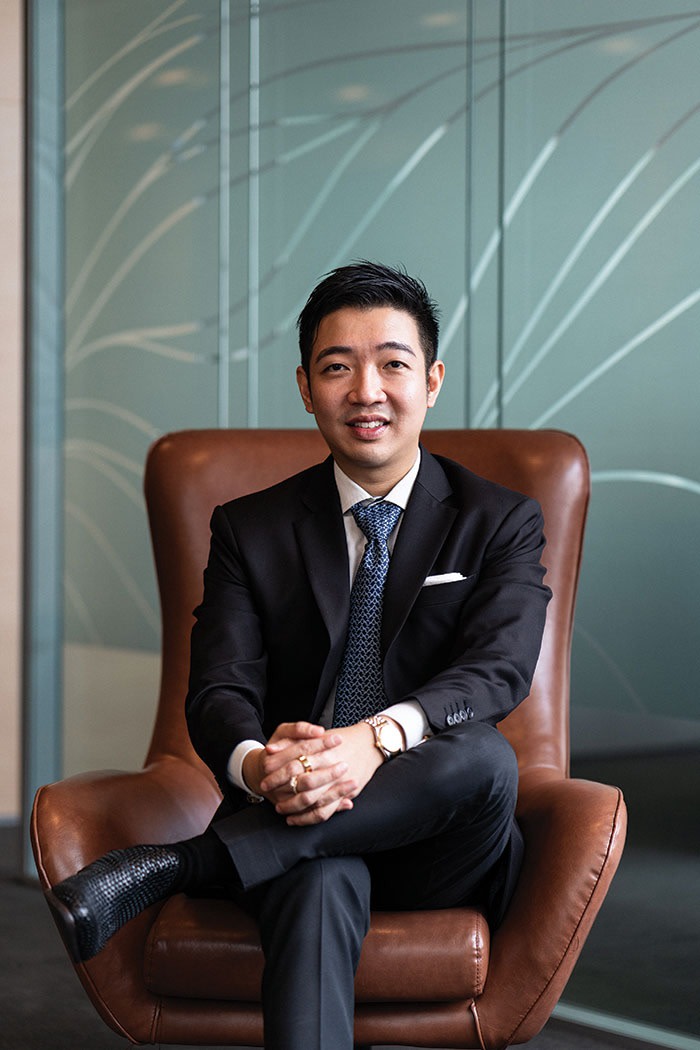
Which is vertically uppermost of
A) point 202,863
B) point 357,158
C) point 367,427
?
point 357,158

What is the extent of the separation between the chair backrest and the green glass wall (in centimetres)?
41

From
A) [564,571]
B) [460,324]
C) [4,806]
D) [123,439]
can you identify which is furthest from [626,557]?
[4,806]

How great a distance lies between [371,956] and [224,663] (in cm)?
50

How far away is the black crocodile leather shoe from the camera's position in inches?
63.1

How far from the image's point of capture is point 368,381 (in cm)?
197

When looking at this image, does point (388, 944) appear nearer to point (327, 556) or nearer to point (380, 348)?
point (327, 556)

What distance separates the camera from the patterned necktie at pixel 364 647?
2.00 metres

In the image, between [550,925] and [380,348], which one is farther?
[380,348]

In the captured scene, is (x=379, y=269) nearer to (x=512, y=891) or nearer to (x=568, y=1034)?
(x=512, y=891)

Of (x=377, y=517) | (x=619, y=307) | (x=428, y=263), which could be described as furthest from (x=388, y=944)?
(x=428, y=263)

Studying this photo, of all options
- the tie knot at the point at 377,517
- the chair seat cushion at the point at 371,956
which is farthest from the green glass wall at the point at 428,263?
the chair seat cushion at the point at 371,956

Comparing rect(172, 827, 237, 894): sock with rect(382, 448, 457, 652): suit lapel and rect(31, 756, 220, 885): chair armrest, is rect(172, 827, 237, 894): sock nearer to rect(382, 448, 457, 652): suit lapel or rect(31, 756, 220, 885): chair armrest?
rect(31, 756, 220, 885): chair armrest

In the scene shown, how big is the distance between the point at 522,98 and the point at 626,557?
993mm

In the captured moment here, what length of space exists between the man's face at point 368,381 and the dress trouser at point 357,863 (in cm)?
49
